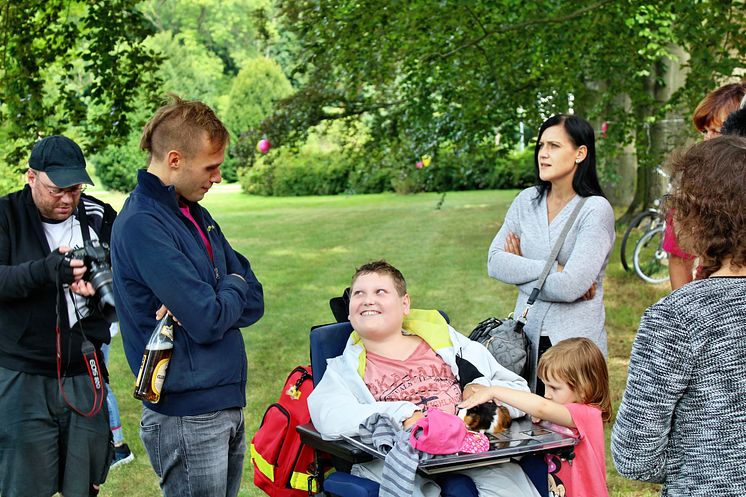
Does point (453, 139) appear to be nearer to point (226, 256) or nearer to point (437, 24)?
point (437, 24)

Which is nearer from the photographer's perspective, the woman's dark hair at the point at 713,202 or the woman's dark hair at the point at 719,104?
the woman's dark hair at the point at 713,202

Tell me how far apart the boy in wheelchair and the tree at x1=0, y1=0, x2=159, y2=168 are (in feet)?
16.5

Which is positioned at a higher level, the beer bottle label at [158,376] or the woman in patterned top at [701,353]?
the woman in patterned top at [701,353]

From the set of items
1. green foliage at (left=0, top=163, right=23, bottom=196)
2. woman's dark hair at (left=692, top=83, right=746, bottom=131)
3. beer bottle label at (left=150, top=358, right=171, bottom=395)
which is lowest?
beer bottle label at (left=150, top=358, right=171, bottom=395)

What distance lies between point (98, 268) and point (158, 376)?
27.0 inches

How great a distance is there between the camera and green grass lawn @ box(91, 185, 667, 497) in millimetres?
7234

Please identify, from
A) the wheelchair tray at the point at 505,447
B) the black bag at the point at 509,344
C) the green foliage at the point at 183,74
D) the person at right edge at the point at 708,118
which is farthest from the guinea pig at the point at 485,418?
the green foliage at the point at 183,74

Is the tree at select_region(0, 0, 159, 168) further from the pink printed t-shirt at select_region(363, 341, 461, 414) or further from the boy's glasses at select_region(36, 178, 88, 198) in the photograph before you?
the pink printed t-shirt at select_region(363, 341, 461, 414)

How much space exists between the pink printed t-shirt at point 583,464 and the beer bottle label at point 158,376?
1.46 m

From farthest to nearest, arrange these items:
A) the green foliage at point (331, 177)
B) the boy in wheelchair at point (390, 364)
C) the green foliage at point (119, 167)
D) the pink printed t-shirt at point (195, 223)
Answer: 1. the green foliage at point (119, 167)
2. the green foliage at point (331, 177)
3. the boy in wheelchair at point (390, 364)
4. the pink printed t-shirt at point (195, 223)

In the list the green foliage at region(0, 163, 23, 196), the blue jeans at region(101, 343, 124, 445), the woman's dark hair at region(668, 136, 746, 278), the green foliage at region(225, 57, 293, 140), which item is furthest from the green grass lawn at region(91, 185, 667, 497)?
the green foliage at region(225, 57, 293, 140)

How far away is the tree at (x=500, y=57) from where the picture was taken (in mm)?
8992

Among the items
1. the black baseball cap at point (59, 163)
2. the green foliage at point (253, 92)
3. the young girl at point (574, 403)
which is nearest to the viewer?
the young girl at point (574, 403)

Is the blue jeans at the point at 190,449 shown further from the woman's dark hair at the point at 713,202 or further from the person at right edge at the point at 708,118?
the person at right edge at the point at 708,118
